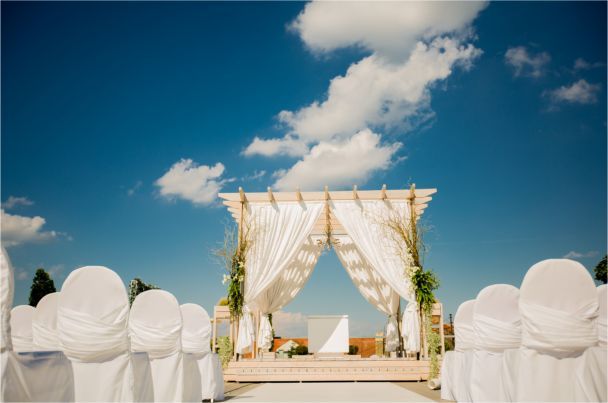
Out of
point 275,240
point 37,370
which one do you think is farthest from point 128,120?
point 37,370

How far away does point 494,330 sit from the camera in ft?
14.2

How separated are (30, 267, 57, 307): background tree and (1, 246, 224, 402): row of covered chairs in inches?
538

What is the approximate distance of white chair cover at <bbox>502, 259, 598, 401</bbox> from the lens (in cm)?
323

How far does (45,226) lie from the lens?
14469mm

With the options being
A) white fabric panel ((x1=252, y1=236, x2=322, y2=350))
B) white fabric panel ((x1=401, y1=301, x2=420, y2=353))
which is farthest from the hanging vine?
white fabric panel ((x1=252, y1=236, x2=322, y2=350))

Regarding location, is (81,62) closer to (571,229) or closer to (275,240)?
(275,240)

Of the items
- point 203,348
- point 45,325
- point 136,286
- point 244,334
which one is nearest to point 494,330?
point 203,348

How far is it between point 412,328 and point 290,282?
4.00 metres

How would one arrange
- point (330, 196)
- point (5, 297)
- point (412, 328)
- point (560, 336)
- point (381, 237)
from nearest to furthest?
point (5, 297), point (560, 336), point (412, 328), point (381, 237), point (330, 196)

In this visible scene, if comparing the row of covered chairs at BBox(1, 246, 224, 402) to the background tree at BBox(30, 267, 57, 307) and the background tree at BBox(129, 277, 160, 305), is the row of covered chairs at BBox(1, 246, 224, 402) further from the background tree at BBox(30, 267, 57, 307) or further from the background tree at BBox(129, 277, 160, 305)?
the background tree at BBox(129, 277, 160, 305)

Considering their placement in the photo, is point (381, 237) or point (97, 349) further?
point (381, 237)

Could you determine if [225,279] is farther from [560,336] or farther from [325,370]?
[560,336]

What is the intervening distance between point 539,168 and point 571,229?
2.35 meters

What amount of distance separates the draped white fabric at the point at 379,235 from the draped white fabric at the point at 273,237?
71 cm
